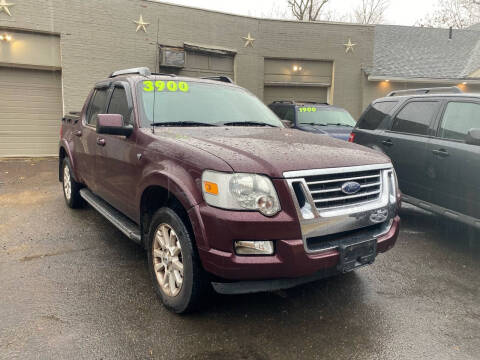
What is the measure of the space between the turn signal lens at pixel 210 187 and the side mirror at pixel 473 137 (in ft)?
10.2

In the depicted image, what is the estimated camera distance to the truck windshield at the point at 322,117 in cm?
996

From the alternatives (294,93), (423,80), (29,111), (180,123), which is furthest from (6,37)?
(423,80)

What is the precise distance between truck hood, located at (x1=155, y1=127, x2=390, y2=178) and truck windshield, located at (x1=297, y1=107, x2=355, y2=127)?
6.47 metres

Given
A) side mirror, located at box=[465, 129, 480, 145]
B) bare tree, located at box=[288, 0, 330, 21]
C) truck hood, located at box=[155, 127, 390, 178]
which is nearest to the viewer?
truck hood, located at box=[155, 127, 390, 178]

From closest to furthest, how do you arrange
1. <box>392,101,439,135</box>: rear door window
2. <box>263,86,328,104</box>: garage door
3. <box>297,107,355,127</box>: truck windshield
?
<box>392,101,439,135</box>: rear door window, <box>297,107,355,127</box>: truck windshield, <box>263,86,328,104</box>: garage door

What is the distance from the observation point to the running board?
3.47 metres

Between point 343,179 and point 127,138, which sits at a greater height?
point 127,138

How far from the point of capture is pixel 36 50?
10891 millimetres

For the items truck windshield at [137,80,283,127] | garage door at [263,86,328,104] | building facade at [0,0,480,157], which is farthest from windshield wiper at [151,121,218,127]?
garage door at [263,86,328,104]

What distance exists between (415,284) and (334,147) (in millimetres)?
1607

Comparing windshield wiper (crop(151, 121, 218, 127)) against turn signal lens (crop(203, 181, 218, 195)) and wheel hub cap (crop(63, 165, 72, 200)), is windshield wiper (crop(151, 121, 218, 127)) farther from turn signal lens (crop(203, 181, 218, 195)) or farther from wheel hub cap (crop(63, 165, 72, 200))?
wheel hub cap (crop(63, 165, 72, 200))

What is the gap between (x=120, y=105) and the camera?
4051 millimetres

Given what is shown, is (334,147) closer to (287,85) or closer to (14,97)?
(14,97)

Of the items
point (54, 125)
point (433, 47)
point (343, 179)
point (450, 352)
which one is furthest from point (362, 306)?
point (433, 47)
